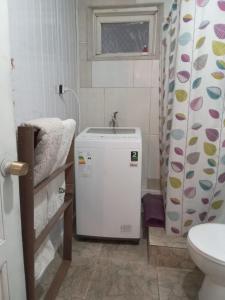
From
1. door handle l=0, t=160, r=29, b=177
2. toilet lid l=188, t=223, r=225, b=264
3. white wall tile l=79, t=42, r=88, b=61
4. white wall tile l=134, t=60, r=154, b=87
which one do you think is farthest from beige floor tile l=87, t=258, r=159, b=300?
white wall tile l=79, t=42, r=88, b=61

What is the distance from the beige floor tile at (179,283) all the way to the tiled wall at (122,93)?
1.02m

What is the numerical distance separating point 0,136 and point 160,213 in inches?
64.8

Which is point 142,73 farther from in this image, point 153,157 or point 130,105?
point 153,157

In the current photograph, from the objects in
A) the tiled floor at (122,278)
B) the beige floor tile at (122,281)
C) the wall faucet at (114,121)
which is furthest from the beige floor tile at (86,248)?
the wall faucet at (114,121)

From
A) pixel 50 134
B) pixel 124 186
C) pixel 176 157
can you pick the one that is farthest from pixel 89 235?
pixel 50 134

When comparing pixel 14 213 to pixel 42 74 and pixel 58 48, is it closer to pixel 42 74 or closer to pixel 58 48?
pixel 42 74

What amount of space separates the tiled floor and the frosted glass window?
→ 71.9 inches

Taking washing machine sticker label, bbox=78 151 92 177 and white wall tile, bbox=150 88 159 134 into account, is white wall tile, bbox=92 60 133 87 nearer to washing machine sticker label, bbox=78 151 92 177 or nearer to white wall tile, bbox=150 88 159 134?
white wall tile, bbox=150 88 159 134

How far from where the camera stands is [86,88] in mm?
2334

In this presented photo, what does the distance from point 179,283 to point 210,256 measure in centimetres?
53

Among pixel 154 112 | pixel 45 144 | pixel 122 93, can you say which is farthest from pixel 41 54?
pixel 154 112

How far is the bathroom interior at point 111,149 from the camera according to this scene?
1.01 metres

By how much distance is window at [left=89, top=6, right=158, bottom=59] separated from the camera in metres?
2.18

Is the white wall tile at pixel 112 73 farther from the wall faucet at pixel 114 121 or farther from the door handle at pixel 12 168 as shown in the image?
the door handle at pixel 12 168
